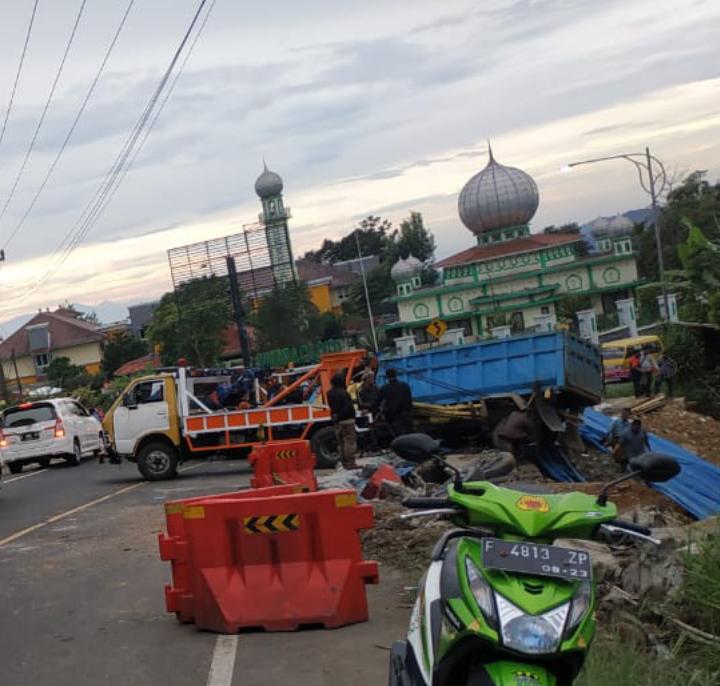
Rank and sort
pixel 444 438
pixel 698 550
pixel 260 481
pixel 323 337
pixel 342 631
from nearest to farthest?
pixel 698 550 < pixel 342 631 < pixel 260 481 < pixel 444 438 < pixel 323 337

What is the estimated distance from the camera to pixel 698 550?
701 cm

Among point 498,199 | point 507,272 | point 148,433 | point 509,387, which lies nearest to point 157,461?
point 148,433

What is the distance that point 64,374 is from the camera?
249 ft

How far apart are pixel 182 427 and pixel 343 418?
4089 mm

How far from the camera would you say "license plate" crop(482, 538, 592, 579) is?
12.3 feet

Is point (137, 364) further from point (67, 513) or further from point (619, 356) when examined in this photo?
point (67, 513)

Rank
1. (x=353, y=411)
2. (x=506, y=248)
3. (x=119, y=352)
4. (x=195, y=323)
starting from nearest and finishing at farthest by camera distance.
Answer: (x=353, y=411)
(x=195, y=323)
(x=506, y=248)
(x=119, y=352)

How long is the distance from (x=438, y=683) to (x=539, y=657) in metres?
0.47

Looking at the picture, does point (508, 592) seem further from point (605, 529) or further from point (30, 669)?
point (30, 669)

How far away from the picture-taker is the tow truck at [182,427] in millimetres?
20766

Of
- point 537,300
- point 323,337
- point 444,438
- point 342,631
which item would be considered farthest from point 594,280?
point 342,631

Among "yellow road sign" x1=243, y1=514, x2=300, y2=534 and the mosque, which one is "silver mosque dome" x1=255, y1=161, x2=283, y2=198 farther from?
Result: "yellow road sign" x1=243, y1=514, x2=300, y2=534

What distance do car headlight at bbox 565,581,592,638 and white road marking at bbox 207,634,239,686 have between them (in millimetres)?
3390

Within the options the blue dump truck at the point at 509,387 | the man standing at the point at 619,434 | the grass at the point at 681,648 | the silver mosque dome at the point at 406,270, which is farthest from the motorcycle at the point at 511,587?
the silver mosque dome at the point at 406,270
